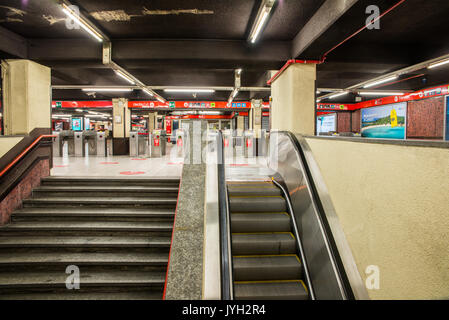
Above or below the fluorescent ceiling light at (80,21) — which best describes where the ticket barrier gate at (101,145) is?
below

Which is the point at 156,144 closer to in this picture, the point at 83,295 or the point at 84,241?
the point at 84,241

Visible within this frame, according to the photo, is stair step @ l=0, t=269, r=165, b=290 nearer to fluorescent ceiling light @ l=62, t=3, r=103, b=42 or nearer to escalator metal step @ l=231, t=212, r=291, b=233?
escalator metal step @ l=231, t=212, r=291, b=233

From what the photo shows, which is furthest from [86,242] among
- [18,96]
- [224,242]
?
[18,96]

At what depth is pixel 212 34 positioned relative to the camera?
451cm

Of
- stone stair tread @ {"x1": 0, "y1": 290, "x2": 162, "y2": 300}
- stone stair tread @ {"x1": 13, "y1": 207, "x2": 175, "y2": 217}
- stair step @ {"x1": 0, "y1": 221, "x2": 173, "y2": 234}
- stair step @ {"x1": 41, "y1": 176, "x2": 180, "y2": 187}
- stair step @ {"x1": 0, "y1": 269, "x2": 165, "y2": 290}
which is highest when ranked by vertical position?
stair step @ {"x1": 41, "y1": 176, "x2": 180, "y2": 187}

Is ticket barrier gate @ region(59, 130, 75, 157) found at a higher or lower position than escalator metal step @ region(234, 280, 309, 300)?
higher

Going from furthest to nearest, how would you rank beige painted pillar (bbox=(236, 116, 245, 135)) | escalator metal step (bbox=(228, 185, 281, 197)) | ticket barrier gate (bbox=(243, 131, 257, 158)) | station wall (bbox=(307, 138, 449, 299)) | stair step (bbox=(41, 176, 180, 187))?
1. beige painted pillar (bbox=(236, 116, 245, 135))
2. ticket barrier gate (bbox=(243, 131, 257, 158))
3. stair step (bbox=(41, 176, 180, 187))
4. escalator metal step (bbox=(228, 185, 281, 197))
5. station wall (bbox=(307, 138, 449, 299))

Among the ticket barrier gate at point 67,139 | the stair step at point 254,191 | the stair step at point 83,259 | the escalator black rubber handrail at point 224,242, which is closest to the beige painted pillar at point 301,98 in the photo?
the stair step at point 254,191

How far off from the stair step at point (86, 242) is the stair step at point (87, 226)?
0.43 ft

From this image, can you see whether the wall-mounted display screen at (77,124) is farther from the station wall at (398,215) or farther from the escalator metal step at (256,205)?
the station wall at (398,215)

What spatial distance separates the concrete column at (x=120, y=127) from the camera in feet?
37.0

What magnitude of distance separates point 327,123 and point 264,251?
14.8m

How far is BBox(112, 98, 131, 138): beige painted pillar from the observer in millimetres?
11359

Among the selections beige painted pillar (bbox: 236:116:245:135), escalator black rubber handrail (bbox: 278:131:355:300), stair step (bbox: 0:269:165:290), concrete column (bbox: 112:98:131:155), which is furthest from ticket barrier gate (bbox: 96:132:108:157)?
escalator black rubber handrail (bbox: 278:131:355:300)
